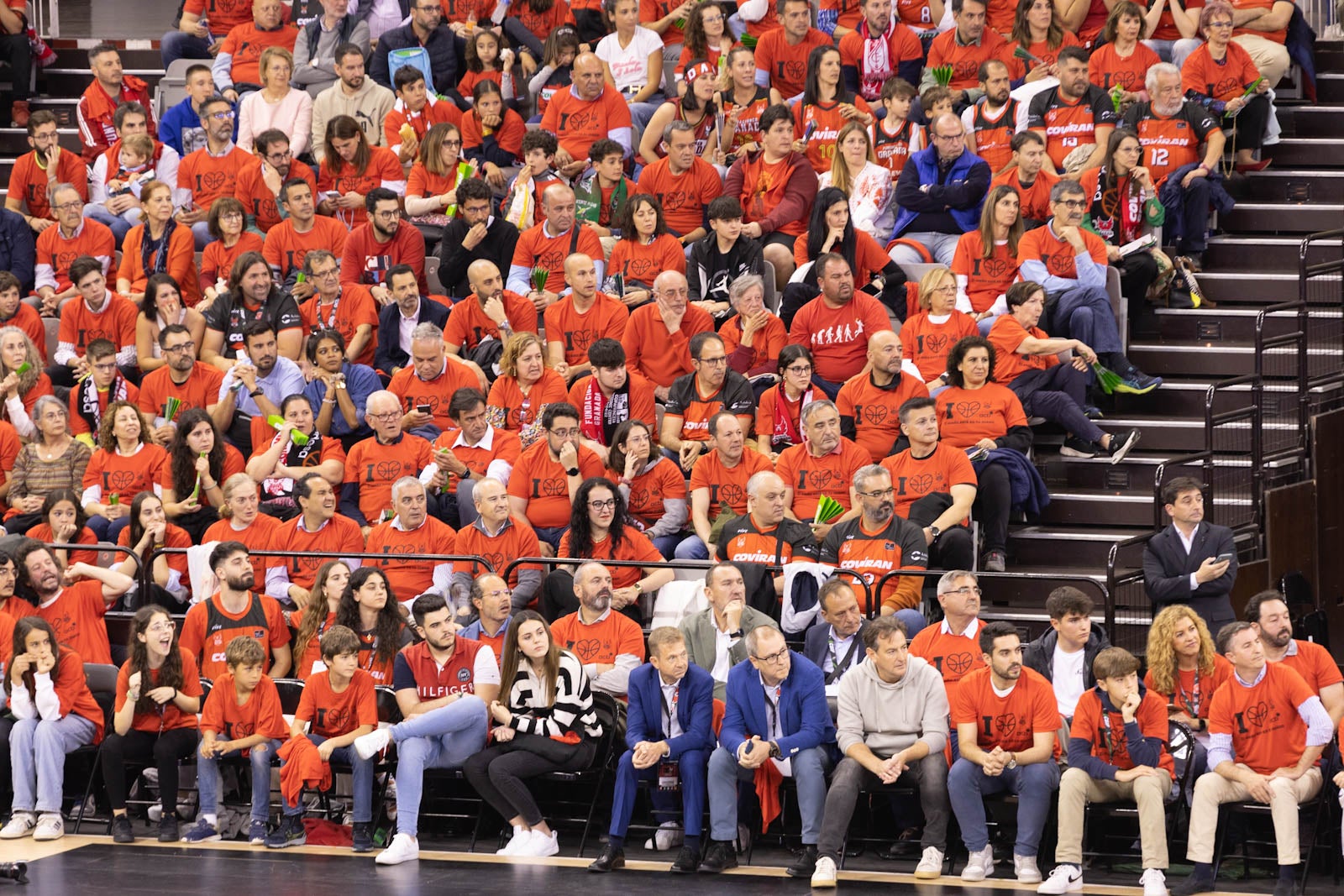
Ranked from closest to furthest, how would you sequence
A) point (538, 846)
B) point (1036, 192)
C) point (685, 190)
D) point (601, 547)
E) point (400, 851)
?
point (400, 851), point (538, 846), point (601, 547), point (1036, 192), point (685, 190)

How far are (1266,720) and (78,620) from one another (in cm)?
602

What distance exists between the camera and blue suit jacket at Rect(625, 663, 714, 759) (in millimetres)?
9383

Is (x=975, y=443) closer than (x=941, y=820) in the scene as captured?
No

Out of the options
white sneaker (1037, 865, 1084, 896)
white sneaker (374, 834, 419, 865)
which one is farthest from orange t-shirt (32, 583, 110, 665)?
white sneaker (1037, 865, 1084, 896)

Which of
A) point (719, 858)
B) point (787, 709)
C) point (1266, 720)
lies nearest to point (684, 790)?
point (719, 858)

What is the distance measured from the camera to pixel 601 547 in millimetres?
10594

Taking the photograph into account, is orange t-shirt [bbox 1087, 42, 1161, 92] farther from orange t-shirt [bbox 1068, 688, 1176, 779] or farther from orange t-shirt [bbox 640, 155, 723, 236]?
orange t-shirt [bbox 1068, 688, 1176, 779]

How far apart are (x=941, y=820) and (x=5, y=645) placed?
4.84 metres

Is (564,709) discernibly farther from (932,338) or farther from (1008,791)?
(932,338)

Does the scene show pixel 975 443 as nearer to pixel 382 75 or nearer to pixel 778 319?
pixel 778 319

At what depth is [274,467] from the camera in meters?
11.7

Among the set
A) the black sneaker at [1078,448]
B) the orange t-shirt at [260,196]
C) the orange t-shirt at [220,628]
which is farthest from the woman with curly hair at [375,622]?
the orange t-shirt at [260,196]

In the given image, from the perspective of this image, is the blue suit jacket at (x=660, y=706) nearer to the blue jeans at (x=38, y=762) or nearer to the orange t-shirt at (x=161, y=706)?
the orange t-shirt at (x=161, y=706)

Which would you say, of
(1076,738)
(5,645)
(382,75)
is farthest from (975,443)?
(382,75)
